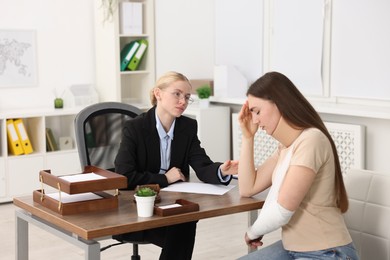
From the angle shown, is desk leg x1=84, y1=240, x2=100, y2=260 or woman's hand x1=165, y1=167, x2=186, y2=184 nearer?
desk leg x1=84, y1=240, x2=100, y2=260

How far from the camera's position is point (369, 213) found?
2678 mm

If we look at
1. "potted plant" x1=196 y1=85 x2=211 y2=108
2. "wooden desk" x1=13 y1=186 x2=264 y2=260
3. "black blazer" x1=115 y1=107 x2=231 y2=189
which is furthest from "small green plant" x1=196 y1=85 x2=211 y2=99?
"wooden desk" x1=13 y1=186 x2=264 y2=260

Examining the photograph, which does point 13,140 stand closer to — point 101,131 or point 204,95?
point 204,95

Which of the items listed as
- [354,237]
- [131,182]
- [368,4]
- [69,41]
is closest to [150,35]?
[69,41]

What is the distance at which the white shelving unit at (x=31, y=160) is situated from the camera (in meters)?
5.73

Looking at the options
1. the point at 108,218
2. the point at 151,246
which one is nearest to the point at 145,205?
the point at 108,218

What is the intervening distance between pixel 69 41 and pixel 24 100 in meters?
0.68

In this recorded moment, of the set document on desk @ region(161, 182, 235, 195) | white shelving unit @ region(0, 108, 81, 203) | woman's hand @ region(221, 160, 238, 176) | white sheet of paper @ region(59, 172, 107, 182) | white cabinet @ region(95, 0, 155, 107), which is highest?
white cabinet @ region(95, 0, 155, 107)

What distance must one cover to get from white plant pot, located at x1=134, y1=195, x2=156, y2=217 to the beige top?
504mm

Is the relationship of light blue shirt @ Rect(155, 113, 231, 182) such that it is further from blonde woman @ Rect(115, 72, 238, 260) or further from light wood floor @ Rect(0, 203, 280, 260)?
light wood floor @ Rect(0, 203, 280, 260)

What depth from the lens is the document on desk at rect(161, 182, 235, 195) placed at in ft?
9.36

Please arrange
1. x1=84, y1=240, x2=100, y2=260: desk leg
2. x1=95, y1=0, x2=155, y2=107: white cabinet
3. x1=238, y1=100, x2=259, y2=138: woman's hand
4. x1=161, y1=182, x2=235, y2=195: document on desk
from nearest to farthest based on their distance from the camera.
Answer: x1=84, y1=240, x2=100, y2=260: desk leg
x1=238, y1=100, x2=259, y2=138: woman's hand
x1=161, y1=182, x2=235, y2=195: document on desk
x1=95, y1=0, x2=155, y2=107: white cabinet

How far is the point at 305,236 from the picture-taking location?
2445mm

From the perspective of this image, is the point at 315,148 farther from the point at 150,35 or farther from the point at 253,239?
the point at 150,35
